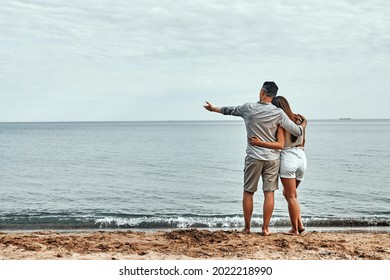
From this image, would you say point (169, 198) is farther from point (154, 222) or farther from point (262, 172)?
point (262, 172)

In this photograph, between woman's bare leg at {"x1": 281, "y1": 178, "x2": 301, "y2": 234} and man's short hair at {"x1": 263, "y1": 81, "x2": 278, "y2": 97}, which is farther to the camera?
woman's bare leg at {"x1": 281, "y1": 178, "x2": 301, "y2": 234}

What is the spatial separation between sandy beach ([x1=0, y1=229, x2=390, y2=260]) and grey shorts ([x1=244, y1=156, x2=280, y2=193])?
2.11ft

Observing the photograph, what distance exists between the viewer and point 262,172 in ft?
18.4

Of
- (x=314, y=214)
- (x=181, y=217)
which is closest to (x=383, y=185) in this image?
(x=314, y=214)

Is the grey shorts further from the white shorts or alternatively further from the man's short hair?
the man's short hair

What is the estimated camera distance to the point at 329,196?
12953mm

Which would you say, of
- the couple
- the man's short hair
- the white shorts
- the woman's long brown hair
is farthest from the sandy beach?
the man's short hair

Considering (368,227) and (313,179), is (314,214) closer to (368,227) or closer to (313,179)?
(368,227)

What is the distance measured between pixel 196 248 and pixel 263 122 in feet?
5.46

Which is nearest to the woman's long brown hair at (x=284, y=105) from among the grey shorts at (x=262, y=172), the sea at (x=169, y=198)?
the grey shorts at (x=262, y=172)

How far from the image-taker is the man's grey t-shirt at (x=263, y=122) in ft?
17.6

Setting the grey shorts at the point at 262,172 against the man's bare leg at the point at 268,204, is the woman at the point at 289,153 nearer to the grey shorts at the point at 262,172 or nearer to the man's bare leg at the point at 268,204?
the grey shorts at the point at 262,172

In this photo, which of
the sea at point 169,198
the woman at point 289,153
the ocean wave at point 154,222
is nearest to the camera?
the woman at point 289,153

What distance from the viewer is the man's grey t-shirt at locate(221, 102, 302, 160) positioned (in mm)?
5371
